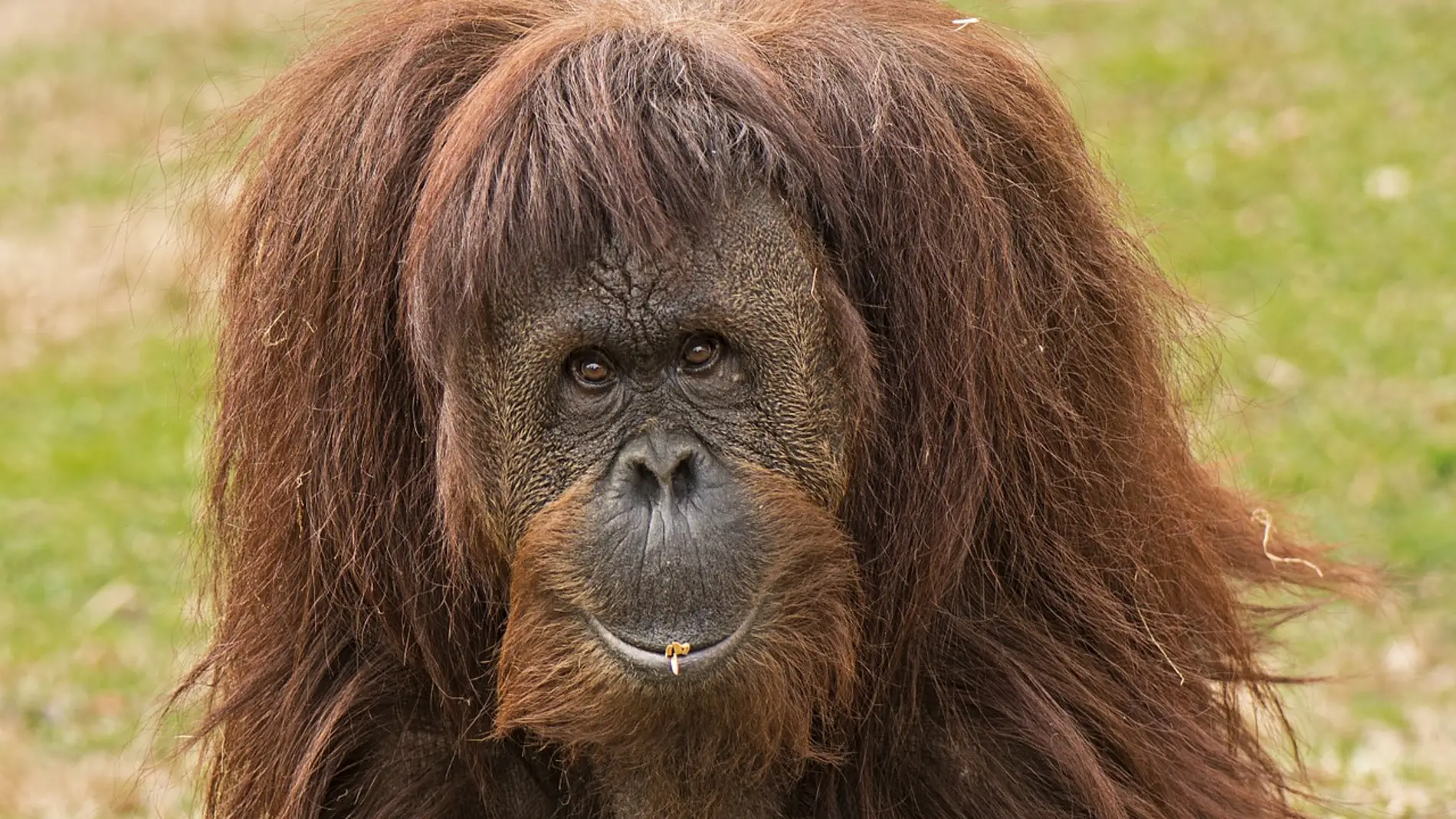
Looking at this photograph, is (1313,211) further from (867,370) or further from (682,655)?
(682,655)

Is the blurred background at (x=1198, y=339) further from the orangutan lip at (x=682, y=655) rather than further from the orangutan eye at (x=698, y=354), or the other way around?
the orangutan lip at (x=682, y=655)

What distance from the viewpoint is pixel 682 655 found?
102 inches

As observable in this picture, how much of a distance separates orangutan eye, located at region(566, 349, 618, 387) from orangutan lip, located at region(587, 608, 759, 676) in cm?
33

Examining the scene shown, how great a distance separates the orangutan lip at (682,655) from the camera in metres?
2.60

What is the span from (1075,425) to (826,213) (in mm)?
518

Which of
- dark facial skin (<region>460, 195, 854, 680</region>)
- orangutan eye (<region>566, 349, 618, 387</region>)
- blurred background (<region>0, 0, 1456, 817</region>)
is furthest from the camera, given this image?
blurred background (<region>0, 0, 1456, 817</region>)

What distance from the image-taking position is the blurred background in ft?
15.5

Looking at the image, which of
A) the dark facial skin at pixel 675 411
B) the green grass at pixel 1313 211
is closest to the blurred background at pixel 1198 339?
the green grass at pixel 1313 211

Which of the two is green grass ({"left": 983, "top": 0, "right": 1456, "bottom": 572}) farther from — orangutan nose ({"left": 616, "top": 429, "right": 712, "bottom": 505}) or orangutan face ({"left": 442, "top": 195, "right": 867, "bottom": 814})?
orangutan nose ({"left": 616, "top": 429, "right": 712, "bottom": 505})

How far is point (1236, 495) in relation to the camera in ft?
12.6


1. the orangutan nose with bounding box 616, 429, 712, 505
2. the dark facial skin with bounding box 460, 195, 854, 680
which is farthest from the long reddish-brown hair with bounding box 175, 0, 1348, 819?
the orangutan nose with bounding box 616, 429, 712, 505

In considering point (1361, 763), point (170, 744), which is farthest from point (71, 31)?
point (1361, 763)

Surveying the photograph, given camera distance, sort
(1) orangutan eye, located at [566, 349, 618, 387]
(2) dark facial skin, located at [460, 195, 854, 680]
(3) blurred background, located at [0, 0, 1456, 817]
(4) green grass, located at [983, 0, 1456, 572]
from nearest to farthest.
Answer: (2) dark facial skin, located at [460, 195, 854, 680]
(1) orangutan eye, located at [566, 349, 618, 387]
(3) blurred background, located at [0, 0, 1456, 817]
(4) green grass, located at [983, 0, 1456, 572]

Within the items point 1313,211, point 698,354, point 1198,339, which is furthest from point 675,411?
point 1313,211
